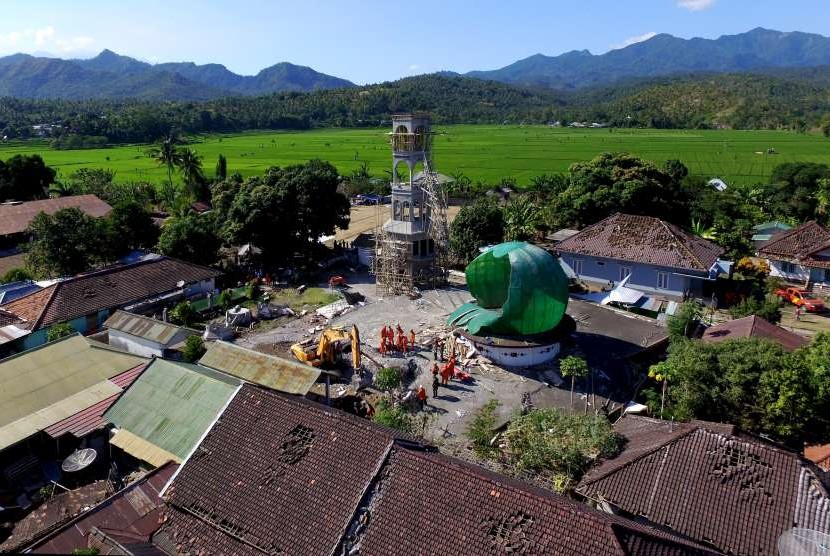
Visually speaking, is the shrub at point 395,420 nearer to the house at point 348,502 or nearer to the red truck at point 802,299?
the house at point 348,502

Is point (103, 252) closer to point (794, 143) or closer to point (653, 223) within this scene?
point (653, 223)

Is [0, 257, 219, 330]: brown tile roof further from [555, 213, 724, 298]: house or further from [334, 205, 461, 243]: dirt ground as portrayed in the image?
[555, 213, 724, 298]: house

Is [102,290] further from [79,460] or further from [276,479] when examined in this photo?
[276,479]

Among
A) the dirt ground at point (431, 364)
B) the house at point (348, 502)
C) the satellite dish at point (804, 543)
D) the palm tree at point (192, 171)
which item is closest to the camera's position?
the house at point (348, 502)

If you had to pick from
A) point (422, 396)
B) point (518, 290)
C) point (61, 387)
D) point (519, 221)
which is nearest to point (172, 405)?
point (61, 387)

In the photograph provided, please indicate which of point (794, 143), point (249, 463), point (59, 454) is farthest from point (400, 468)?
point (794, 143)

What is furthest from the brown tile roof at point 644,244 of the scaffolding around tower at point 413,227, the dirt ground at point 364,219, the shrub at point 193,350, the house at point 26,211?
the house at point 26,211
